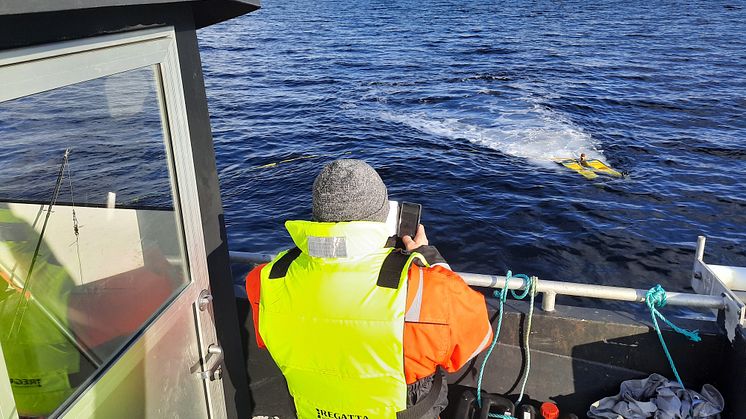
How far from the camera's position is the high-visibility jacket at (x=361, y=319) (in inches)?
105

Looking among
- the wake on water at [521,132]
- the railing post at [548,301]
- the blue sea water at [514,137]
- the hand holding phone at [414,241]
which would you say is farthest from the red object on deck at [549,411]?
the wake on water at [521,132]

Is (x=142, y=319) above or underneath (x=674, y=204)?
above

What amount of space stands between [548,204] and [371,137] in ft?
23.8

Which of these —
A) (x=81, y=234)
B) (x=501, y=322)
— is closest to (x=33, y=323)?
(x=81, y=234)

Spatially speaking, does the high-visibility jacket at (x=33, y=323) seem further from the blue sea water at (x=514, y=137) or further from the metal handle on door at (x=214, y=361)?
the blue sea water at (x=514, y=137)

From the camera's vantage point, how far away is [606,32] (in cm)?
4150

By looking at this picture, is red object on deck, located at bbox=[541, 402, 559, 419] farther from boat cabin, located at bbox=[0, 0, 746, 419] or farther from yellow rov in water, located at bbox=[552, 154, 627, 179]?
yellow rov in water, located at bbox=[552, 154, 627, 179]

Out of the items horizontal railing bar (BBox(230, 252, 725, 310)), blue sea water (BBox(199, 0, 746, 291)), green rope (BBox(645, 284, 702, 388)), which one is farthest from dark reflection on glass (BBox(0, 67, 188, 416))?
blue sea water (BBox(199, 0, 746, 291))

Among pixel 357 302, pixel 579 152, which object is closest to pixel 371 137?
pixel 579 152

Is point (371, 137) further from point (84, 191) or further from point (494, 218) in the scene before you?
point (84, 191)

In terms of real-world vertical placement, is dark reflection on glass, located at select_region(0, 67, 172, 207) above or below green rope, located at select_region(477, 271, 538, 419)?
above

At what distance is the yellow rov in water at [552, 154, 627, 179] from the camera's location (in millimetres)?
15248

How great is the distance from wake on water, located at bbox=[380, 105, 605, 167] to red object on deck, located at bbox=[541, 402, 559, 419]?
501 inches

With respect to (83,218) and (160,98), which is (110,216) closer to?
(83,218)
